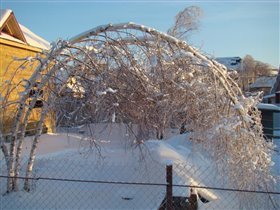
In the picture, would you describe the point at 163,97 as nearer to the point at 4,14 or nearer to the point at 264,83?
the point at 4,14

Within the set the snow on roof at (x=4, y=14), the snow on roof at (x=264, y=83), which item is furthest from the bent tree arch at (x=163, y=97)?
the snow on roof at (x=264, y=83)

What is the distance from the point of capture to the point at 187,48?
5.35 metres

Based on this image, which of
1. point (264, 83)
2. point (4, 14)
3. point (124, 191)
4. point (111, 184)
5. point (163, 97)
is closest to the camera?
point (163, 97)

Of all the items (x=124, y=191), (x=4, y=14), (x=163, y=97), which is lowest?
(x=124, y=191)

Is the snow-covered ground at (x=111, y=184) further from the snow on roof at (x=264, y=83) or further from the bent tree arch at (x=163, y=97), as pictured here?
the snow on roof at (x=264, y=83)

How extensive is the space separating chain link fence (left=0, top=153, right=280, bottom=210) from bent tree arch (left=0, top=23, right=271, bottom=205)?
621 mm

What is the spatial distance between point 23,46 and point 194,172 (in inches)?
370

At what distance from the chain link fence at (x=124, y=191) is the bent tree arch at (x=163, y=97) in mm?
621

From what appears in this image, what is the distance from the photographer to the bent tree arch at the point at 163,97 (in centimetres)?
509

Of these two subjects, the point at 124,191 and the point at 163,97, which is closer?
the point at 163,97

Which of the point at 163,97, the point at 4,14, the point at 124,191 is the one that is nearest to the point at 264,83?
the point at 4,14

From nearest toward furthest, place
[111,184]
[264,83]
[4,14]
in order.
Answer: [111,184], [4,14], [264,83]

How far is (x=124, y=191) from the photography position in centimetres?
643

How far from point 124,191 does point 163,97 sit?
2171 millimetres
